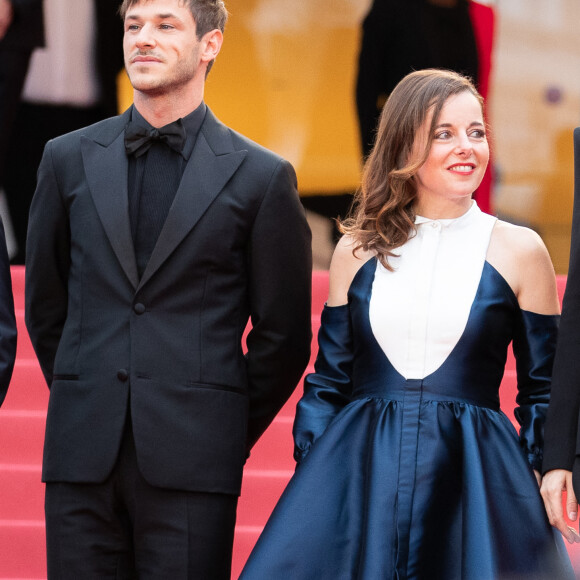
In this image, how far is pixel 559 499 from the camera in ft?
9.07

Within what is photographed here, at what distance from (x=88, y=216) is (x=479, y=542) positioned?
4.30ft

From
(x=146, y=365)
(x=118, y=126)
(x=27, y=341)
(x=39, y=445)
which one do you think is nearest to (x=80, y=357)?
(x=146, y=365)

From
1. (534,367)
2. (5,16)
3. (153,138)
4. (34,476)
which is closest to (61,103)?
(5,16)

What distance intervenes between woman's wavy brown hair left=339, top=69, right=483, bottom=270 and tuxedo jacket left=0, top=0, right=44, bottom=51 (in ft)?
17.6

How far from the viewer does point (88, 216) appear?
313cm

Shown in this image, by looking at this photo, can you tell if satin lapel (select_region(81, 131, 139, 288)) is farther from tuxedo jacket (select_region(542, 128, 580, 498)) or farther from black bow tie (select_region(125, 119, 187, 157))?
tuxedo jacket (select_region(542, 128, 580, 498))

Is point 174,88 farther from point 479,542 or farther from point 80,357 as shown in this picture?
point 479,542

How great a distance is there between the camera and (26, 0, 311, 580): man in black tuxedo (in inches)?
118

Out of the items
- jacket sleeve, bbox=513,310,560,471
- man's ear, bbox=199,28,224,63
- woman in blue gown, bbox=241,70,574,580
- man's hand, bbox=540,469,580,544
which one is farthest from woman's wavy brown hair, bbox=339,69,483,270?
man's hand, bbox=540,469,580,544

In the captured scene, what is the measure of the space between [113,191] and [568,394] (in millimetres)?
1282

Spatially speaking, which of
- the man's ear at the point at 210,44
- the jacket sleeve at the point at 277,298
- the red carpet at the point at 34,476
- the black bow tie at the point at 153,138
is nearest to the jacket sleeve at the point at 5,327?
the black bow tie at the point at 153,138

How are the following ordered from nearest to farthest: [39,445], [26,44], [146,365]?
[146,365] → [39,445] → [26,44]

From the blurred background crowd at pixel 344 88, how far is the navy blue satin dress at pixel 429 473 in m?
5.58

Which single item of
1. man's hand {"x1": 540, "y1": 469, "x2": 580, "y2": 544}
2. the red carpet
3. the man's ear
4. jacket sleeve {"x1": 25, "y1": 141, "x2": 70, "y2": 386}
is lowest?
the red carpet
